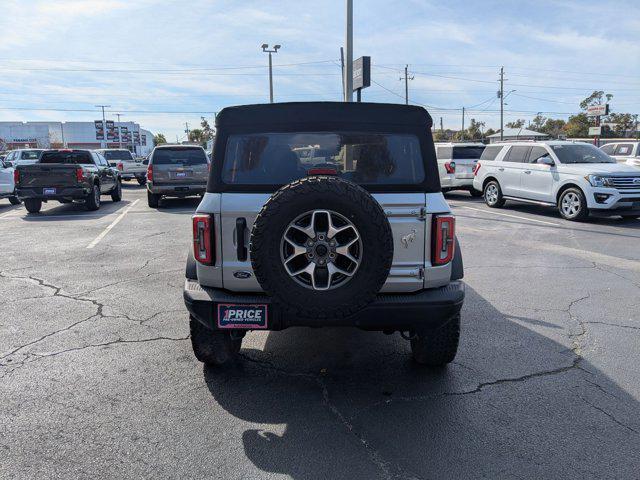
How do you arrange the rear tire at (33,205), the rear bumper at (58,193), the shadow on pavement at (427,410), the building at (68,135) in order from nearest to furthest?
the shadow on pavement at (427,410) → the rear bumper at (58,193) → the rear tire at (33,205) → the building at (68,135)

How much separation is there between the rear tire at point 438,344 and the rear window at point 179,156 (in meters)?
12.8

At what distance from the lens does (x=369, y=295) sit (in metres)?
3.08

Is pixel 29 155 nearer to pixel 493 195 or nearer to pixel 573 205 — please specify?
pixel 493 195

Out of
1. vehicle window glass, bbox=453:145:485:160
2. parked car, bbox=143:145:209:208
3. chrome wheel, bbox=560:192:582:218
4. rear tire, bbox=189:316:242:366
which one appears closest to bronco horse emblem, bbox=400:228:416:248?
rear tire, bbox=189:316:242:366

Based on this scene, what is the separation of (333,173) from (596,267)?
18.5ft

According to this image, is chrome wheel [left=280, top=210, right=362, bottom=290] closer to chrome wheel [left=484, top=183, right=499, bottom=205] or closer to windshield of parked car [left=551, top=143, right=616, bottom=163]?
windshield of parked car [left=551, top=143, right=616, bottom=163]

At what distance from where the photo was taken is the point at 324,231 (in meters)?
3.12

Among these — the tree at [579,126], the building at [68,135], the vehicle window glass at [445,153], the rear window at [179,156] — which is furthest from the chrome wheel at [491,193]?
the building at [68,135]

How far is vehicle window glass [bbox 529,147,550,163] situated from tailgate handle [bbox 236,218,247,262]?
37.3 ft

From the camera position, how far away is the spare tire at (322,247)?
304cm

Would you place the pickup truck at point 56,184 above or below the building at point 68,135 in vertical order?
below

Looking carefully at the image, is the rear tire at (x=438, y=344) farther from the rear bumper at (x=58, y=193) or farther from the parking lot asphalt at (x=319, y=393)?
the rear bumper at (x=58, y=193)

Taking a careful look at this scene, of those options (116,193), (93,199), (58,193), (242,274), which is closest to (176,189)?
(93,199)

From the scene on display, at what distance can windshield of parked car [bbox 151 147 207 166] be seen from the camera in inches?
607
